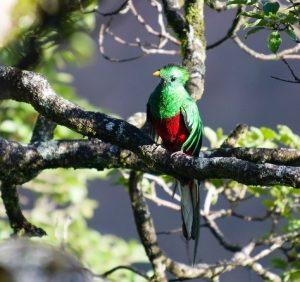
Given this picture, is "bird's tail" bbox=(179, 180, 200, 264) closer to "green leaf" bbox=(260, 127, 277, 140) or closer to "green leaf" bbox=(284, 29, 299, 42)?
"green leaf" bbox=(260, 127, 277, 140)

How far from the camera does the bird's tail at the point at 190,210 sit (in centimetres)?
351

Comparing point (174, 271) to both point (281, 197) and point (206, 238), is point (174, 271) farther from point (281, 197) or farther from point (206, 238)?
point (206, 238)

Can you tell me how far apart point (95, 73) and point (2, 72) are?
18.3 feet

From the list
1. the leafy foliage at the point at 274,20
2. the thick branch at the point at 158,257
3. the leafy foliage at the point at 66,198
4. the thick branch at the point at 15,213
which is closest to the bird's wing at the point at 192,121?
the thick branch at the point at 158,257

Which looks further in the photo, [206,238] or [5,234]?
[206,238]

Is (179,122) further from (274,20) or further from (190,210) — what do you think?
(274,20)

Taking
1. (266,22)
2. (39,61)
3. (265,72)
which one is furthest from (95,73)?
(39,61)

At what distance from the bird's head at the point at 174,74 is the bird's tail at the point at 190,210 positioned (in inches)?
18.1

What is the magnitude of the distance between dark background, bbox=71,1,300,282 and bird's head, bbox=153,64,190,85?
3.68 m

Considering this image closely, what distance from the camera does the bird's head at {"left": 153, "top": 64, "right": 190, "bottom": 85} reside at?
3.39m

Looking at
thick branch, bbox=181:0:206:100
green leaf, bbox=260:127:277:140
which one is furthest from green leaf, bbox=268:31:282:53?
green leaf, bbox=260:127:277:140

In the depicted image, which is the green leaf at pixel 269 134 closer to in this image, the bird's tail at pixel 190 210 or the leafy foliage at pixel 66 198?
the bird's tail at pixel 190 210

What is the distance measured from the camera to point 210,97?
788cm

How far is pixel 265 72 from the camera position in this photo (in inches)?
296
